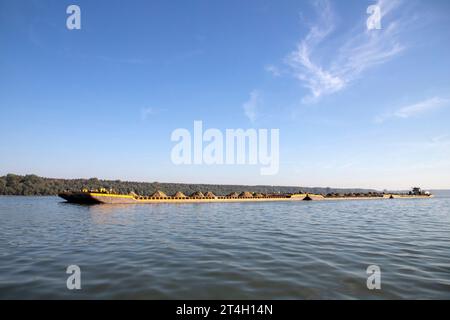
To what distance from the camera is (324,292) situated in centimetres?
855

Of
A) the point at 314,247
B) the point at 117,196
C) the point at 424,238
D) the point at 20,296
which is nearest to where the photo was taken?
the point at 20,296

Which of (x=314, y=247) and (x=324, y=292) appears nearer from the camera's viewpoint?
(x=324, y=292)

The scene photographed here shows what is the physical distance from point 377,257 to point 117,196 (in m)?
72.8

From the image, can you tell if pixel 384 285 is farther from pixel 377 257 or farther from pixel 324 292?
pixel 377 257

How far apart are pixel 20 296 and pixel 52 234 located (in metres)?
14.6

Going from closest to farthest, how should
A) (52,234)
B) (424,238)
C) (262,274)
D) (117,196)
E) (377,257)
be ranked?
(262,274)
(377,257)
(424,238)
(52,234)
(117,196)

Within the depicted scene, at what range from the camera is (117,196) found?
76188 mm
